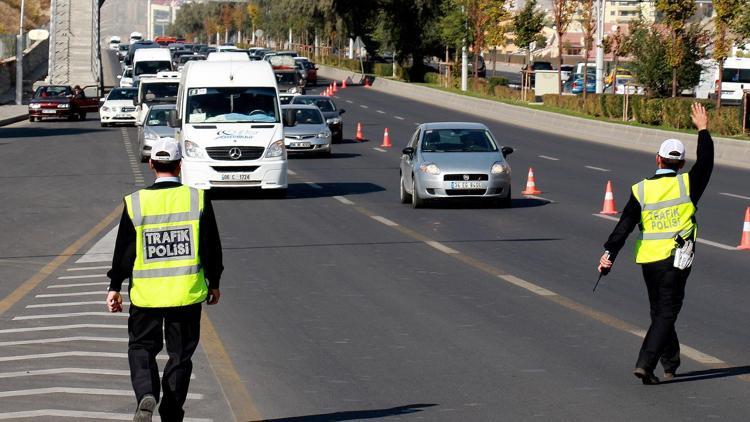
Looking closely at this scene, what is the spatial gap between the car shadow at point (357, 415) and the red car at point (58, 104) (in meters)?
52.2

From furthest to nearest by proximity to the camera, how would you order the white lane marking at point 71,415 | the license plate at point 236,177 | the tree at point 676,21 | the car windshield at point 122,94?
1. the car windshield at point 122,94
2. the tree at point 676,21
3. the license plate at point 236,177
4. the white lane marking at point 71,415

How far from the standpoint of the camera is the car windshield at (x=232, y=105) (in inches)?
1054

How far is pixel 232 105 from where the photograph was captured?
27016 mm

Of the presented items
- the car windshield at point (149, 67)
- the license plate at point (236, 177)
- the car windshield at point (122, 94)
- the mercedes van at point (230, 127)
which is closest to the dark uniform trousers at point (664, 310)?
the mercedes van at point (230, 127)

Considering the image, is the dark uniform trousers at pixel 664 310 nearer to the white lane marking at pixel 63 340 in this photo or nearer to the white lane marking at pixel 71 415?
the white lane marking at pixel 71 415

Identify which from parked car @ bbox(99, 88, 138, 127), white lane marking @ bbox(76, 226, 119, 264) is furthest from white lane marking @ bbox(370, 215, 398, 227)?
parked car @ bbox(99, 88, 138, 127)

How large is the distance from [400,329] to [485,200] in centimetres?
1329

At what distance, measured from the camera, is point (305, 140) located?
38688 mm

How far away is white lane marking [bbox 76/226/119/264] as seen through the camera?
1777 cm

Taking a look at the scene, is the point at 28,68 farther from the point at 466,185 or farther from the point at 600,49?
the point at 466,185

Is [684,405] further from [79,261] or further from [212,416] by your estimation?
[79,261]

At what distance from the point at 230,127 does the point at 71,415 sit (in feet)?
58.5

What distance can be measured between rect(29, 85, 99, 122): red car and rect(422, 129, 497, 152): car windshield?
3650 cm

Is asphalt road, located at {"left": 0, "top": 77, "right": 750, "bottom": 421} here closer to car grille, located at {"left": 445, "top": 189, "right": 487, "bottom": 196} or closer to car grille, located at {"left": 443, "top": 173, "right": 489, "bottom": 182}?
car grille, located at {"left": 445, "top": 189, "right": 487, "bottom": 196}
